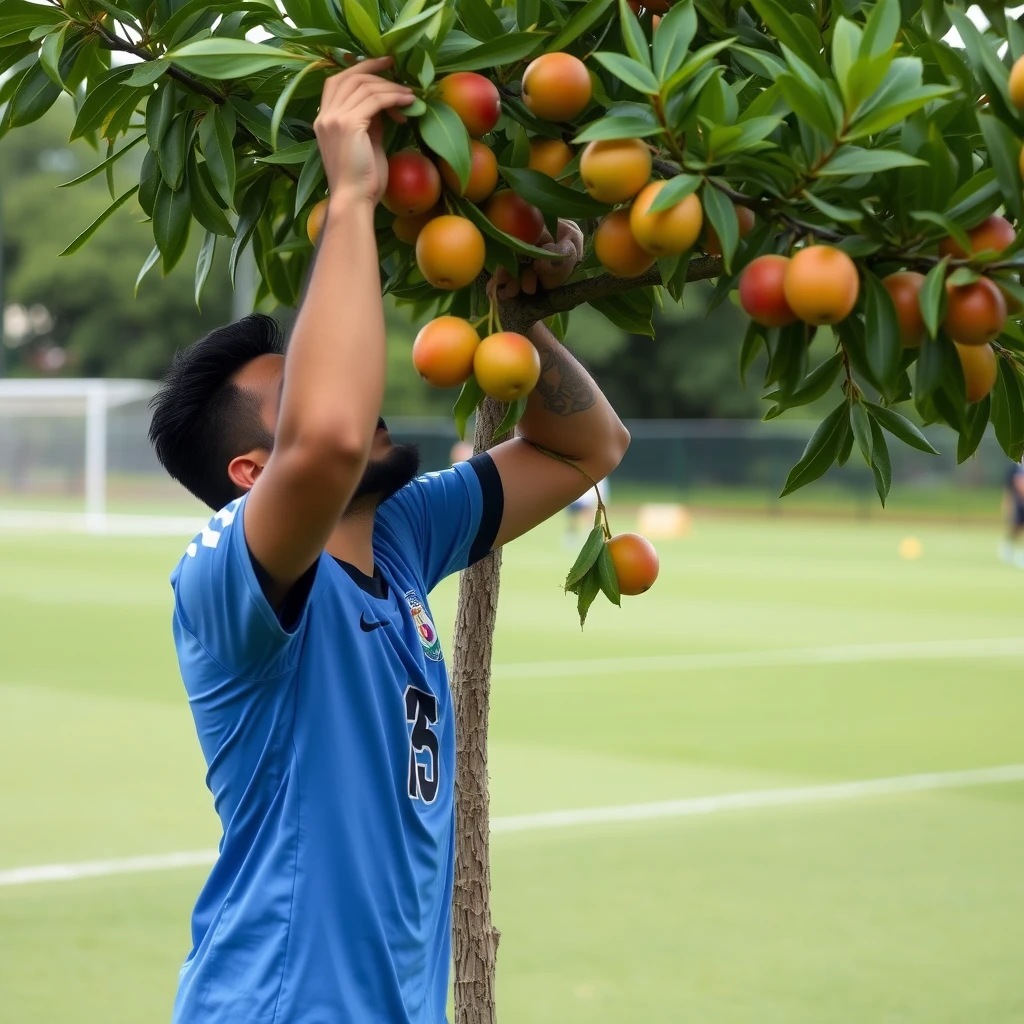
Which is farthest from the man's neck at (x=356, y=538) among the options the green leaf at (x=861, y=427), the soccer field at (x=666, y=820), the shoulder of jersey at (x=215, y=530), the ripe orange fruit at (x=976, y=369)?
the soccer field at (x=666, y=820)

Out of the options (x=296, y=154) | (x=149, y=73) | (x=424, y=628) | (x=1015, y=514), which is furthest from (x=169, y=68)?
(x=1015, y=514)

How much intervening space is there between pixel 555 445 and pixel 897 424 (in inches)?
34.9

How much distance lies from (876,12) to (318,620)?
1.27 metres

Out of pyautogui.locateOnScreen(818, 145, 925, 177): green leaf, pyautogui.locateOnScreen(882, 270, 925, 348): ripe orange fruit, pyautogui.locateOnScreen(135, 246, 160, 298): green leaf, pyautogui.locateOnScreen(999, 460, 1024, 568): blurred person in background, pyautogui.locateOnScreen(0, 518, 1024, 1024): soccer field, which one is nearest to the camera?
pyautogui.locateOnScreen(818, 145, 925, 177): green leaf

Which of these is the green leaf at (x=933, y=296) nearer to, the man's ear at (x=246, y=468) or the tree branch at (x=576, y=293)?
the tree branch at (x=576, y=293)

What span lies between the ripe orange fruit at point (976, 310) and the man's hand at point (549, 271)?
892mm

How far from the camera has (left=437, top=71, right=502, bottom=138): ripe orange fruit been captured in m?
2.00

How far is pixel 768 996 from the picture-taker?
531 centimetres

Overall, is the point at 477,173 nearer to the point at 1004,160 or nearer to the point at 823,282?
the point at 823,282

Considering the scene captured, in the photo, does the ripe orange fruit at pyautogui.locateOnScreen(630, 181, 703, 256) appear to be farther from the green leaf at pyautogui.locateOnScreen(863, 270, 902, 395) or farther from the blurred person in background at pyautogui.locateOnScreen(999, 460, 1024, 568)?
the blurred person in background at pyautogui.locateOnScreen(999, 460, 1024, 568)

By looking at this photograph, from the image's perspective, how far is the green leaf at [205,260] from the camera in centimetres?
269

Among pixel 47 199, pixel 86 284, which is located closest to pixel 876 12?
pixel 86 284

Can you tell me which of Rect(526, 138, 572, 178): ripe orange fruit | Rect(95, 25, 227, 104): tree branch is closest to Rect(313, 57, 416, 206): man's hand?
Rect(526, 138, 572, 178): ripe orange fruit

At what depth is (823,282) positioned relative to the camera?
5.93 feet
